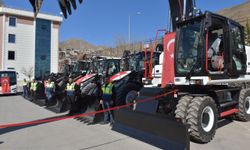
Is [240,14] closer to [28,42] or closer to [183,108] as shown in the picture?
[28,42]

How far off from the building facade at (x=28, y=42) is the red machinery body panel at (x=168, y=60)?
34204 mm

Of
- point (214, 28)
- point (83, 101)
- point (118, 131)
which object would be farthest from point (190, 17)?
point (83, 101)

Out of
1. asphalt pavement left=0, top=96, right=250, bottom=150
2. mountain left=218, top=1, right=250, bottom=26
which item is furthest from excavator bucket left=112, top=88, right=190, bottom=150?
mountain left=218, top=1, right=250, bottom=26

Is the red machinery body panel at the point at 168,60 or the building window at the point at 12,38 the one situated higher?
the building window at the point at 12,38

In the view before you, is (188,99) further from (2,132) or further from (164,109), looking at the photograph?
(2,132)

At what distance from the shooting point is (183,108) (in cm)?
574

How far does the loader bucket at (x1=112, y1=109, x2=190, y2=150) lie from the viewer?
4.85 m

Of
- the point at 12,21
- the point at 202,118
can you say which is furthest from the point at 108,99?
the point at 12,21

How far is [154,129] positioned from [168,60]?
227cm

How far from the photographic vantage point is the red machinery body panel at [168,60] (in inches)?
270

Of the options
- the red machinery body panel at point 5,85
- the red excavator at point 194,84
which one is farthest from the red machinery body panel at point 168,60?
the red machinery body panel at point 5,85

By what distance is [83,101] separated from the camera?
31.1ft

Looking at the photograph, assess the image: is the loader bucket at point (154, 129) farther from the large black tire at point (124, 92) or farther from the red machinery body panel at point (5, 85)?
the red machinery body panel at point (5, 85)

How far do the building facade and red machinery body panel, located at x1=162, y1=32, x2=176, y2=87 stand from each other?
34204 mm
